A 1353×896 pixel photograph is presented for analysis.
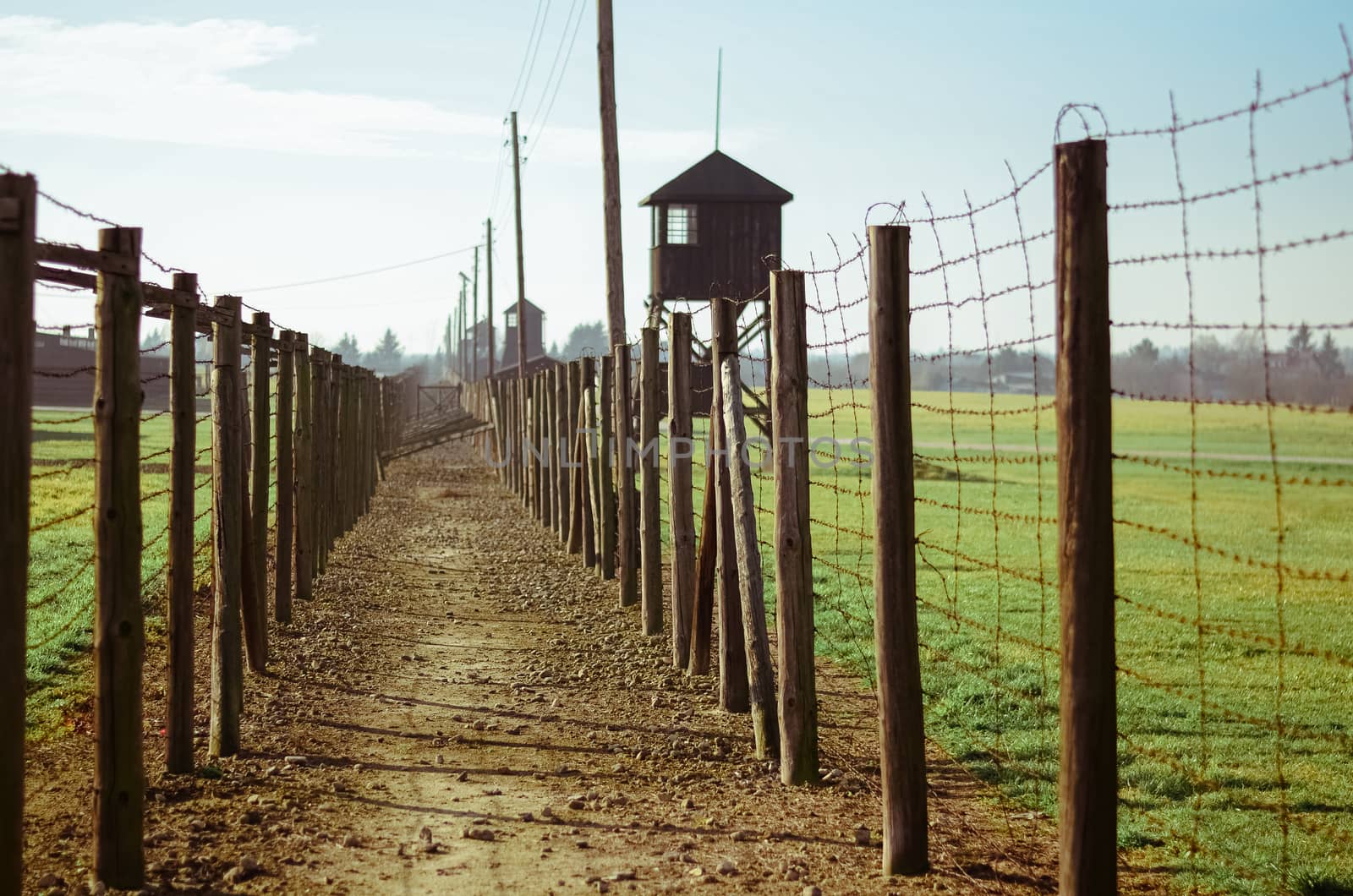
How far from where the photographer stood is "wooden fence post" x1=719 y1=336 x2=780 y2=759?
6320mm

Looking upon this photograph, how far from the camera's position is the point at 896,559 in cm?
462

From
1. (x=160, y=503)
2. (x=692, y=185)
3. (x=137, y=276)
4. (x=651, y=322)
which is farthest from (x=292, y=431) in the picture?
(x=692, y=185)

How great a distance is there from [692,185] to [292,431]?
20598 mm

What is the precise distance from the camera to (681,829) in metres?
5.20

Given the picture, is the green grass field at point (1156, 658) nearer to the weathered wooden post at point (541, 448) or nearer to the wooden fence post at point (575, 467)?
the wooden fence post at point (575, 467)

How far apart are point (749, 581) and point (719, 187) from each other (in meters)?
24.2

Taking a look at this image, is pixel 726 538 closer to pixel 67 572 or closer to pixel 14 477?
pixel 14 477

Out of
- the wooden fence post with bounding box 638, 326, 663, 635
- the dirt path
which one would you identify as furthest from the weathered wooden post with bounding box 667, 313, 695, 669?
the wooden fence post with bounding box 638, 326, 663, 635

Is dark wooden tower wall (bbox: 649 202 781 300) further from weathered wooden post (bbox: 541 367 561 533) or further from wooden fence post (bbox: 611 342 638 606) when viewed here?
wooden fence post (bbox: 611 342 638 606)

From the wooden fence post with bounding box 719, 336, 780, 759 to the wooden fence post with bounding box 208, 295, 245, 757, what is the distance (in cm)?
265

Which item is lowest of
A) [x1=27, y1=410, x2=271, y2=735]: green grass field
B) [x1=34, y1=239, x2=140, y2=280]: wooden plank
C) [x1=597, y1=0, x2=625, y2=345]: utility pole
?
[x1=27, y1=410, x2=271, y2=735]: green grass field

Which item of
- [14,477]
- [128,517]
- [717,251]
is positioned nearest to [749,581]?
[128,517]

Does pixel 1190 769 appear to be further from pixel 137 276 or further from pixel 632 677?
pixel 137 276

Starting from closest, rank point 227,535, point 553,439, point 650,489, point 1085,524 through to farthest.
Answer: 1. point 1085,524
2. point 227,535
3. point 650,489
4. point 553,439
